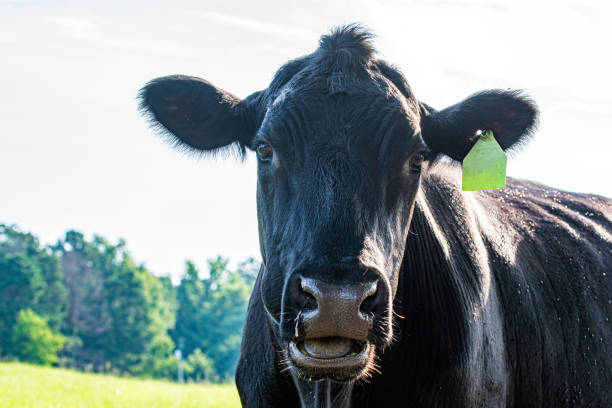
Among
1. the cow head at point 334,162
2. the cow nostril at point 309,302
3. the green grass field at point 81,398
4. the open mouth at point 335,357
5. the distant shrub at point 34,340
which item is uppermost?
the cow head at point 334,162

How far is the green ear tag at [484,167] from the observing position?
16.2 feet

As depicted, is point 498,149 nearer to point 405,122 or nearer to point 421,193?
point 421,193

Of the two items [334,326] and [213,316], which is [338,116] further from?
[213,316]

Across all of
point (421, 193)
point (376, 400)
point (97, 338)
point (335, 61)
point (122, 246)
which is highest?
point (335, 61)

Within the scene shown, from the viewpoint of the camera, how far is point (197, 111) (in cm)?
516

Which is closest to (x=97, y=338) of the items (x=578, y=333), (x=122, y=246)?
(x=122, y=246)

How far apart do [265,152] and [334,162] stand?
649mm

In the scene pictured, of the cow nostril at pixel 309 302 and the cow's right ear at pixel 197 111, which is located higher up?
the cow's right ear at pixel 197 111

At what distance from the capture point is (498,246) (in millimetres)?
5508

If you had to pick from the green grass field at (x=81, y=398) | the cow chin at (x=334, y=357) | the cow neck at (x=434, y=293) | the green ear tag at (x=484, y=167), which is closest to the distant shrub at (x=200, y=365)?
the green grass field at (x=81, y=398)

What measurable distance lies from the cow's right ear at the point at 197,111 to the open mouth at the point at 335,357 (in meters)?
2.04

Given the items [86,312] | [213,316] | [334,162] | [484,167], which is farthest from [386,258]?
[213,316]

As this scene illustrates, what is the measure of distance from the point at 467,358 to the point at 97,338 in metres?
101

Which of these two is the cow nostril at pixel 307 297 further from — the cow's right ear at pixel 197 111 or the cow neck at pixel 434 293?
the cow's right ear at pixel 197 111
